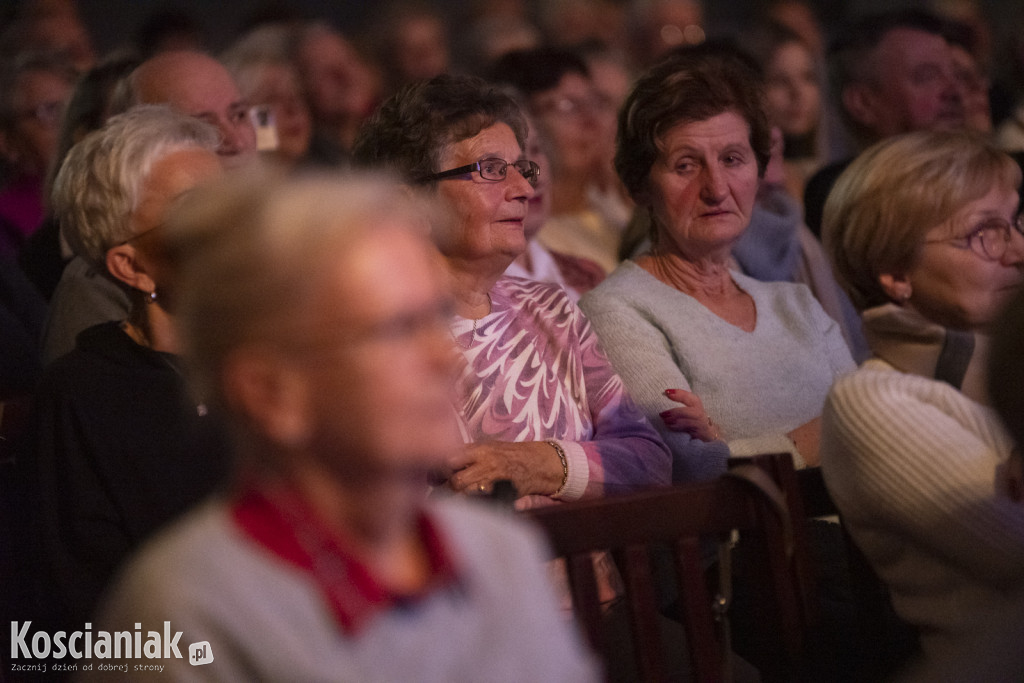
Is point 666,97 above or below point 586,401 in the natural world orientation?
above

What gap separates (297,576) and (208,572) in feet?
0.24

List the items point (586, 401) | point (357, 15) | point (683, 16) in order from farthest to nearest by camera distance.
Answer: point (357, 15) < point (683, 16) < point (586, 401)

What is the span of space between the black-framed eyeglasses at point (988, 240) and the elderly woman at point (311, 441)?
1279mm

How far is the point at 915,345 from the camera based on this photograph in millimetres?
1895

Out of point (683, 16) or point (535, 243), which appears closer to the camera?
point (535, 243)

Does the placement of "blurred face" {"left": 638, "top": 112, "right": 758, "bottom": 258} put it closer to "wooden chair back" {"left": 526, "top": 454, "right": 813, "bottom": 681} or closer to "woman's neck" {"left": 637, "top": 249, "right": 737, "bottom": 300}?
"woman's neck" {"left": 637, "top": 249, "right": 737, "bottom": 300}

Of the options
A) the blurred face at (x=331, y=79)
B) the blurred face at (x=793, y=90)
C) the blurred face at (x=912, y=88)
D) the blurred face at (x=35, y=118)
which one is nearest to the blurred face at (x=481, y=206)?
the blurred face at (x=35, y=118)

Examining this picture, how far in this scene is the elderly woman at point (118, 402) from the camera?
189cm

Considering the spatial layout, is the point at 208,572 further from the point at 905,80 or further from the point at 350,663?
the point at 905,80

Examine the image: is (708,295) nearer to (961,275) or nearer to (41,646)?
(961,275)

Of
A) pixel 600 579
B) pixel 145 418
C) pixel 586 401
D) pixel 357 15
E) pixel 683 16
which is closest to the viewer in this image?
pixel 145 418

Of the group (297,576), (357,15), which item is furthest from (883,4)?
(297,576)

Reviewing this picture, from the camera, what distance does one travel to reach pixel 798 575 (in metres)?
1.65

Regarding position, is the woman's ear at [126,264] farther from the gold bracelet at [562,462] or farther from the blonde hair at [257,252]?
the blonde hair at [257,252]
